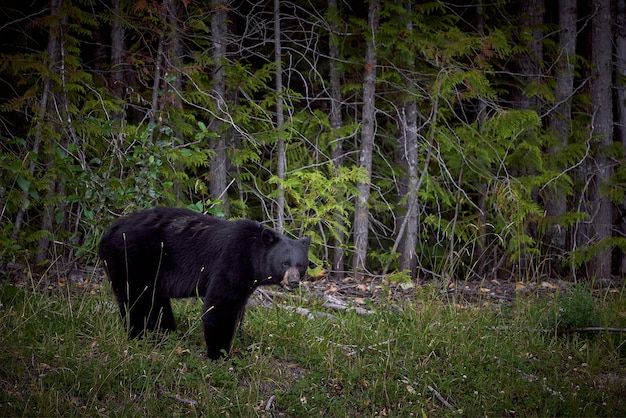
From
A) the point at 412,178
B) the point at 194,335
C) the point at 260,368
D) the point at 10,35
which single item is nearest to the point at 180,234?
the point at 194,335

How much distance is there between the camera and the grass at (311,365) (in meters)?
4.96

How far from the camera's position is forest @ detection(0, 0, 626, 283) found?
26.9 ft

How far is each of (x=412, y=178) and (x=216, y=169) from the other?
9.78 ft

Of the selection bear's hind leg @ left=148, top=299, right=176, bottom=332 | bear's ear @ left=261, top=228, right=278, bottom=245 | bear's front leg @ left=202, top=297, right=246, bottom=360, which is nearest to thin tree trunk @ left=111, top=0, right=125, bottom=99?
bear's hind leg @ left=148, top=299, right=176, bottom=332

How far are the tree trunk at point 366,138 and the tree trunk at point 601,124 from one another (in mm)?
3974

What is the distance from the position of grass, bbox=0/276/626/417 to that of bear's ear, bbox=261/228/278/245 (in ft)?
3.16

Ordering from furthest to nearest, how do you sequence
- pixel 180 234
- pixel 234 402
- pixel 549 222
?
pixel 549 222 < pixel 180 234 < pixel 234 402

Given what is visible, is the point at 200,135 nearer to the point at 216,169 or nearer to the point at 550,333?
the point at 216,169

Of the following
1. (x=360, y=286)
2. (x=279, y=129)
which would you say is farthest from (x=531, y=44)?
(x=360, y=286)

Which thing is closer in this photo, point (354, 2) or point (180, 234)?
point (180, 234)

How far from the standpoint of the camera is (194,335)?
6.33m

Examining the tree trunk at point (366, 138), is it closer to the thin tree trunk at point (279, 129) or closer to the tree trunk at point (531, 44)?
the thin tree trunk at point (279, 129)

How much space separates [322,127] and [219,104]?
2.05m

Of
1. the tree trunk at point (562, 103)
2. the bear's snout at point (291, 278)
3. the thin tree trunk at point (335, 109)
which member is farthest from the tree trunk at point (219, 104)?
the tree trunk at point (562, 103)
